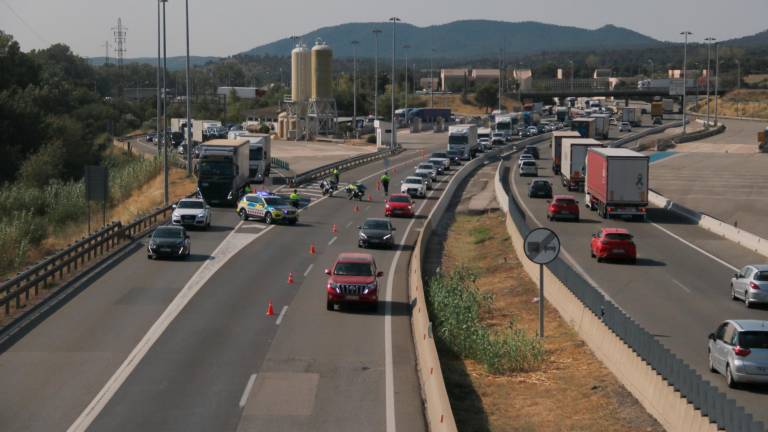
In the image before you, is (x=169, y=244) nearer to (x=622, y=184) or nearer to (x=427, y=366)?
(x=427, y=366)

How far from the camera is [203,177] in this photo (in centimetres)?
5388

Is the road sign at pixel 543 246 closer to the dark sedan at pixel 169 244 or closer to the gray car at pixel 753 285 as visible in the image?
the gray car at pixel 753 285

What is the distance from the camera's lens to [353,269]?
2853 centimetres

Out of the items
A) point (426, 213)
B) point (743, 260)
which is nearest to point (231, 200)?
point (426, 213)

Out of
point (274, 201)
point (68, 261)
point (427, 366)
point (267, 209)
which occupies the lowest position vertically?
point (427, 366)

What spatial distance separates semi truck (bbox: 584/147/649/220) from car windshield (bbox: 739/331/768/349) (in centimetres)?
3170

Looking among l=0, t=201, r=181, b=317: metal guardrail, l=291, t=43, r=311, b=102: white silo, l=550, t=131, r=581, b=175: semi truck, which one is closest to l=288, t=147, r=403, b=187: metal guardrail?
l=550, t=131, r=581, b=175: semi truck

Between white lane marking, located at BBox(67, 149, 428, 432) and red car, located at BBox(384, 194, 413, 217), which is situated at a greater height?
red car, located at BBox(384, 194, 413, 217)

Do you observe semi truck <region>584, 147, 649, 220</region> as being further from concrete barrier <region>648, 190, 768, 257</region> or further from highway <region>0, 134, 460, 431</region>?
highway <region>0, 134, 460, 431</region>

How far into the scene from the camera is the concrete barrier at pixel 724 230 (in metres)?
41.9

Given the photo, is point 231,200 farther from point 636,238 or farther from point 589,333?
point 589,333

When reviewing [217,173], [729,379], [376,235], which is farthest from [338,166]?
[729,379]

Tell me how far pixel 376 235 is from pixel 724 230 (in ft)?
53.8

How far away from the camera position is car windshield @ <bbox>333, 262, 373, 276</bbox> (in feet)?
93.1
